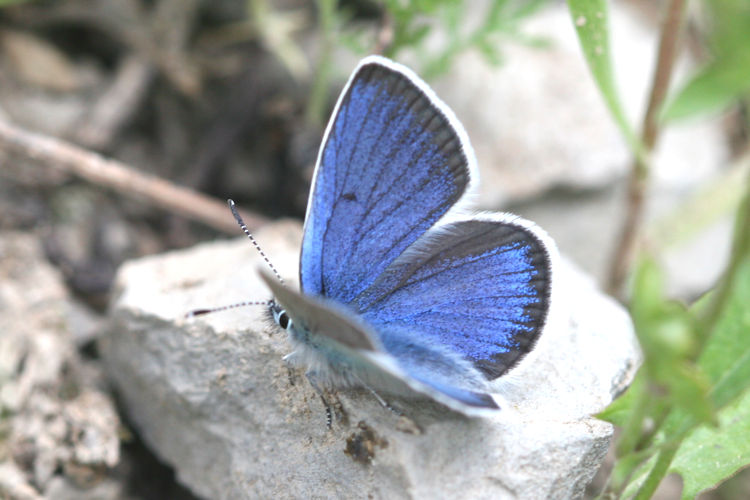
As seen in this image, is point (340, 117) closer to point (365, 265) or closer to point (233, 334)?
point (365, 265)

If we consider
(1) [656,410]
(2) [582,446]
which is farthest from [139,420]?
(1) [656,410]

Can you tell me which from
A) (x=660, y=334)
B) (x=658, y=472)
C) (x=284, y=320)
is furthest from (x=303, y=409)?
(x=660, y=334)

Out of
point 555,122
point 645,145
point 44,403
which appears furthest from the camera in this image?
point 555,122

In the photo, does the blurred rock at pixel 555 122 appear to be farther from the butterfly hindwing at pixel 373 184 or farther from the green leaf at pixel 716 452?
the green leaf at pixel 716 452

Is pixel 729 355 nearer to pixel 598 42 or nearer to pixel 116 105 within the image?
pixel 598 42

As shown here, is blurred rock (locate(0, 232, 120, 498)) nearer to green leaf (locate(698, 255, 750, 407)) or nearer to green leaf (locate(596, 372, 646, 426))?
green leaf (locate(596, 372, 646, 426))
